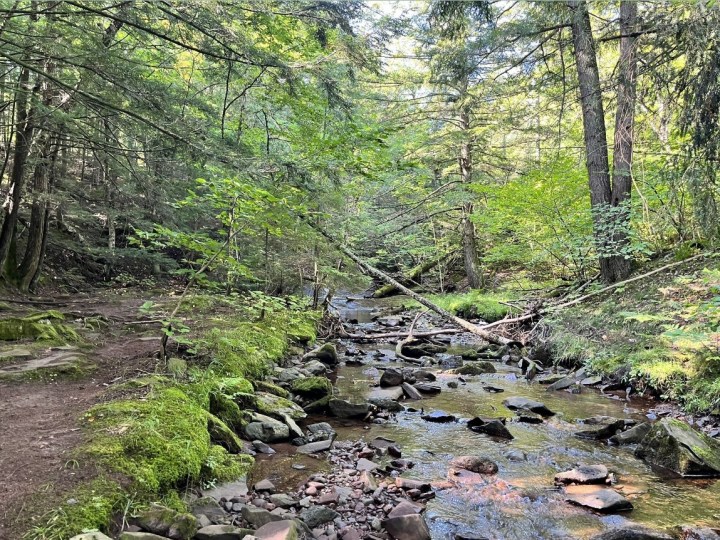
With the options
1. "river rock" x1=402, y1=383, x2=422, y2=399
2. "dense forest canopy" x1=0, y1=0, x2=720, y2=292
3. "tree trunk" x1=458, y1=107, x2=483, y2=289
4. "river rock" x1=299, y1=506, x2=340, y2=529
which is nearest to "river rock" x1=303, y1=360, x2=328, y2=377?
"river rock" x1=402, y1=383, x2=422, y2=399

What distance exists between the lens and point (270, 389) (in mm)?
7012

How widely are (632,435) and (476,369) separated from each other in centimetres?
405

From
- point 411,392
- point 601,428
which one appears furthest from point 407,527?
point 411,392

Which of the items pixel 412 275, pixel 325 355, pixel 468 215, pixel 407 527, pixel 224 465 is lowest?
pixel 407 527

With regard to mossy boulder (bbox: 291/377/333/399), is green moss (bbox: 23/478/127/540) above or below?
above

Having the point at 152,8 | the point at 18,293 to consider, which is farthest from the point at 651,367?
the point at 18,293

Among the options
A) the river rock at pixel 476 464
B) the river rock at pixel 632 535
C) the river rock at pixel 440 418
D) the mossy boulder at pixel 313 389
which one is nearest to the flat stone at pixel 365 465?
the river rock at pixel 476 464

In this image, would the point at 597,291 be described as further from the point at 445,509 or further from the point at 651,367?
the point at 445,509

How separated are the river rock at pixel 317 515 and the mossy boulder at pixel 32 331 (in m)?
4.98

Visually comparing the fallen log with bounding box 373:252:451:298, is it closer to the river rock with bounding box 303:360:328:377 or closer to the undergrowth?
the undergrowth

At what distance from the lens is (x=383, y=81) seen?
56.6 feet

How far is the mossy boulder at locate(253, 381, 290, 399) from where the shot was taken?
22.6ft

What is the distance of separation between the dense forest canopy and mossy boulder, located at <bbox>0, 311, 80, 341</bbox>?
7.11ft

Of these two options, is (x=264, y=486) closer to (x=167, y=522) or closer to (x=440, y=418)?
(x=167, y=522)
